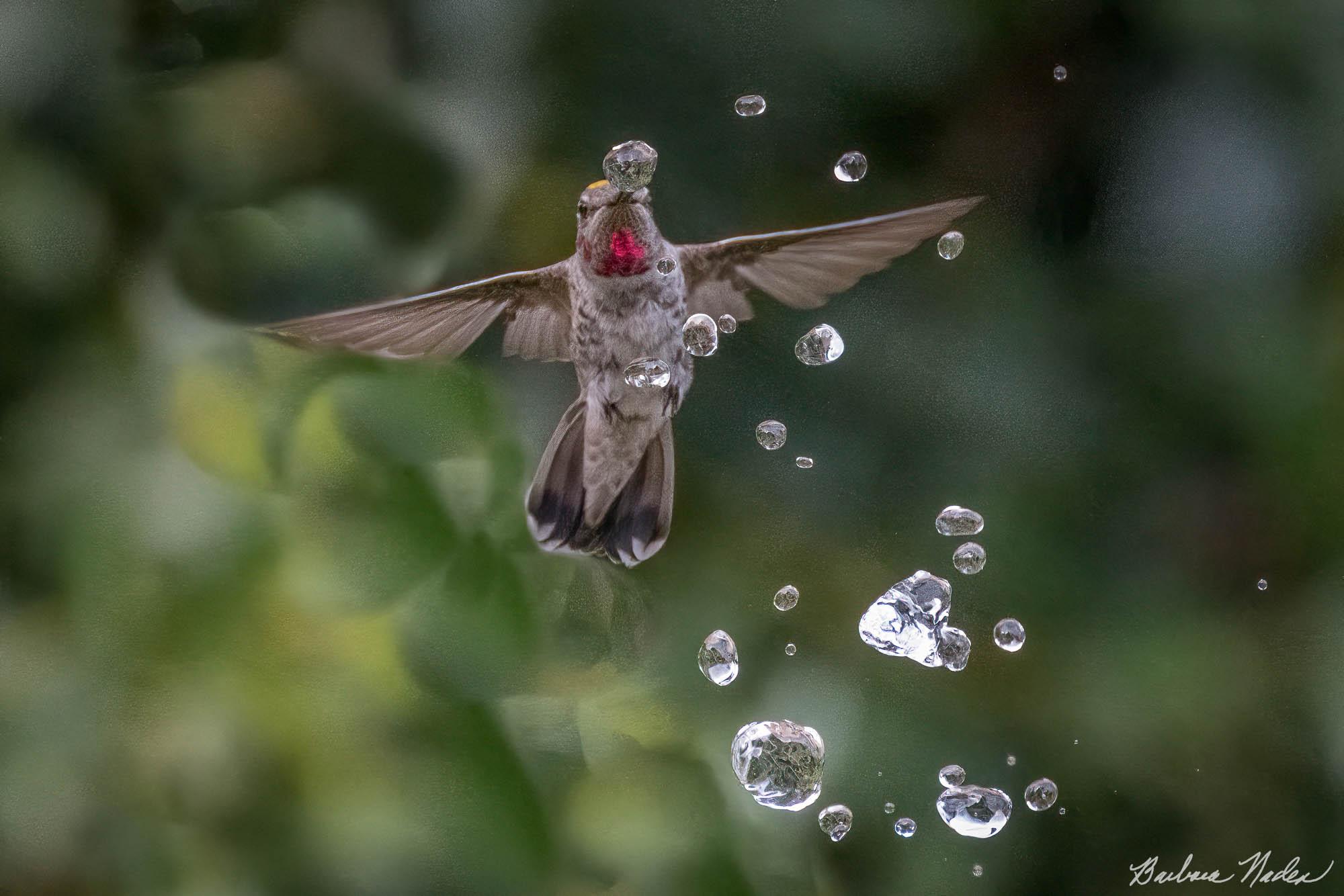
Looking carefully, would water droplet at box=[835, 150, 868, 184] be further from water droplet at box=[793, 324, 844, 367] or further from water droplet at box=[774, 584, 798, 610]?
water droplet at box=[774, 584, 798, 610]

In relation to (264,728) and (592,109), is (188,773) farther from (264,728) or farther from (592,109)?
(592,109)

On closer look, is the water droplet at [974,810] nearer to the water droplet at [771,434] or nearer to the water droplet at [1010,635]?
the water droplet at [1010,635]

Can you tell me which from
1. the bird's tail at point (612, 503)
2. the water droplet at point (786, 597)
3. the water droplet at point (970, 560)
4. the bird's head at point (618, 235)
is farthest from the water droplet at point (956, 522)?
the bird's head at point (618, 235)

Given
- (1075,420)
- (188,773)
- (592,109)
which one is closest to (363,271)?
(592,109)

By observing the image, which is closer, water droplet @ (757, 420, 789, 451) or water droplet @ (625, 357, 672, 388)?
water droplet @ (625, 357, 672, 388)
